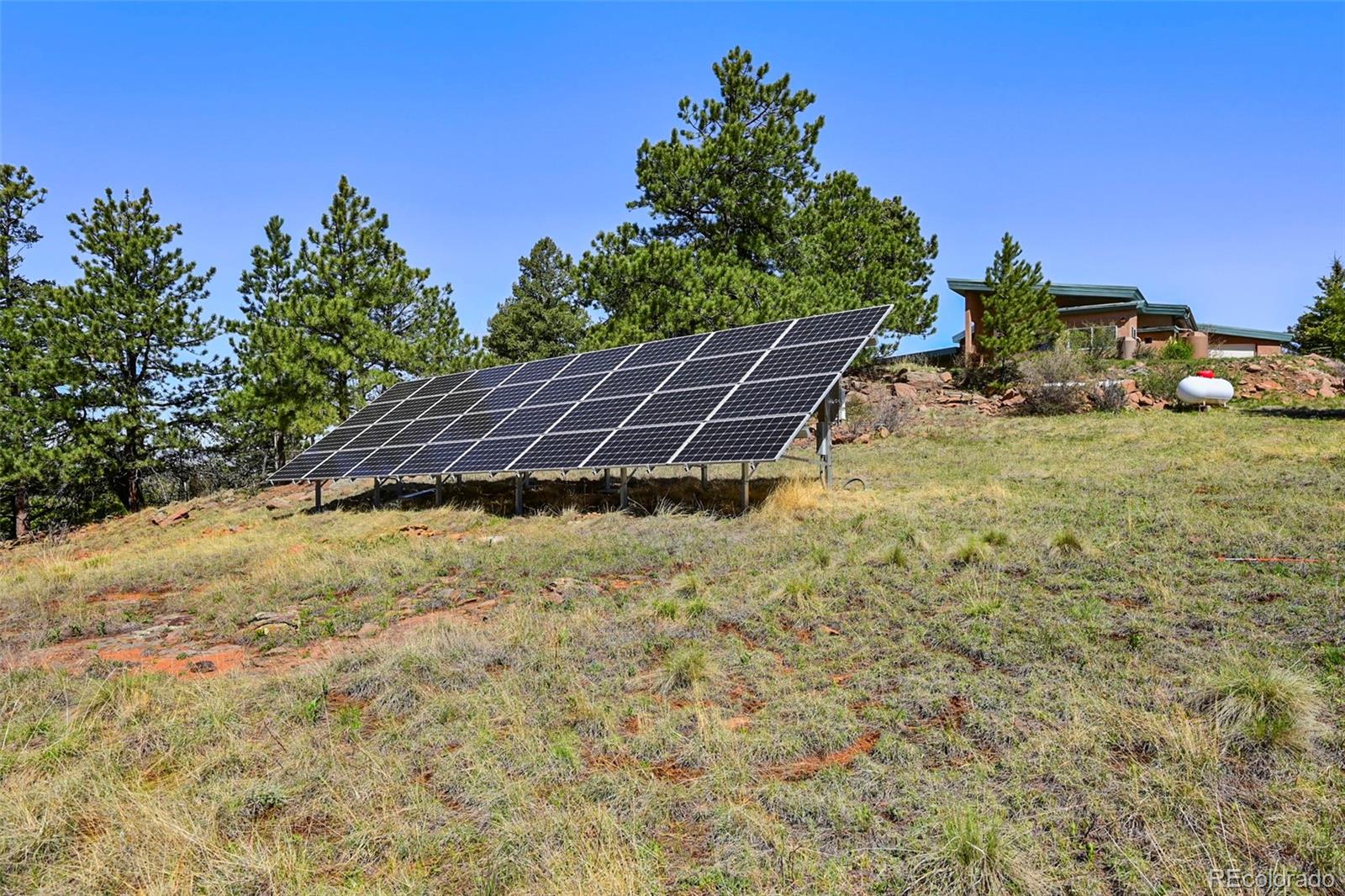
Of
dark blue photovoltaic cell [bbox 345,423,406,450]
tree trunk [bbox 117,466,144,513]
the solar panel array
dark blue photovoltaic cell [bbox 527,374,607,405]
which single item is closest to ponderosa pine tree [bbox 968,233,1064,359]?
the solar panel array

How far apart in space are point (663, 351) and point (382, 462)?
7.65 metres

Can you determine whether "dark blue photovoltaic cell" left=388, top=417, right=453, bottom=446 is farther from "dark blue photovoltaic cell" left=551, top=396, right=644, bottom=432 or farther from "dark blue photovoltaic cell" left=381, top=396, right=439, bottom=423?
"dark blue photovoltaic cell" left=551, top=396, right=644, bottom=432

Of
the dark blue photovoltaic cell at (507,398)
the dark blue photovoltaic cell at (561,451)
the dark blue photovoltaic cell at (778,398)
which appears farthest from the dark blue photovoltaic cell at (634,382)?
the dark blue photovoltaic cell at (778,398)

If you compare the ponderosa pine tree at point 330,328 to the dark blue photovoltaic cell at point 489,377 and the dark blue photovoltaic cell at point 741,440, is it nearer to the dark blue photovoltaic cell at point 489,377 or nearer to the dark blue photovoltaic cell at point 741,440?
the dark blue photovoltaic cell at point 489,377

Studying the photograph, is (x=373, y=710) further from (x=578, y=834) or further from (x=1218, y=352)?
(x=1218, y=352)

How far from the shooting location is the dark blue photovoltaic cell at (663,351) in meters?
19.4

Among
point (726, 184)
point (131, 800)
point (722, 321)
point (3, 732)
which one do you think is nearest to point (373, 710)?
point (131, 800)

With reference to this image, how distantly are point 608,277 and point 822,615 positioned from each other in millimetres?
22320

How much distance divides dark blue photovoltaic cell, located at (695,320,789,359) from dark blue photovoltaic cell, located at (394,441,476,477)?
242 inches

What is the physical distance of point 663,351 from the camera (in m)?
20.0

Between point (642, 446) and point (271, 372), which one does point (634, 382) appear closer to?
point (642, 446)

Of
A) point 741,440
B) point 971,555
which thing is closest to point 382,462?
point 741,440

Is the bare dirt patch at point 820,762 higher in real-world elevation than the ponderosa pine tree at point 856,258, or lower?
lower

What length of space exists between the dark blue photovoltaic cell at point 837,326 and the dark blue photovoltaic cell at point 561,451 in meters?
4.82
